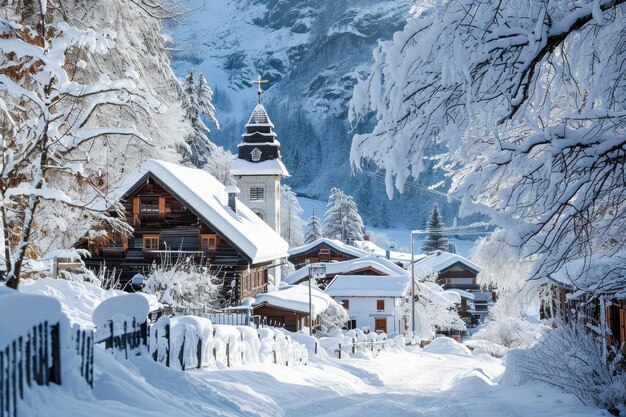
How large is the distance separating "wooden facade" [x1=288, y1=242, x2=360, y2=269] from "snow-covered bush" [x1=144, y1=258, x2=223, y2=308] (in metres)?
46.3

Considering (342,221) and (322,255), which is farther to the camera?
(342,221)

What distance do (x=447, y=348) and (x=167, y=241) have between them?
21.6m

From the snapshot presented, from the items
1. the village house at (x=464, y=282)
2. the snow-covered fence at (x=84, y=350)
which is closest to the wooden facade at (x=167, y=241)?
the snow-covered fence at (x=84, y=350)

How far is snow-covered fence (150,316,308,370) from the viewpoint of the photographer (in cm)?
1173

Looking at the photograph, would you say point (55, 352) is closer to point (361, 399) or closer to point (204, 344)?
point (204, 344)

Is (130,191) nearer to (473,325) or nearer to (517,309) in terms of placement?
(517,309)

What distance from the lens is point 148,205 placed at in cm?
3466

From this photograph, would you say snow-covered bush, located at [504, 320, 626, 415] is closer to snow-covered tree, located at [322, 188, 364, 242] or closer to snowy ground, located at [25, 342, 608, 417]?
snowy ground, located at [25, 342, 608, 417]

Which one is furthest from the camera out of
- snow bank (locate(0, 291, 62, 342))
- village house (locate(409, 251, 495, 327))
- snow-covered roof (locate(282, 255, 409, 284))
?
village house (locate(409, 251, 495, 327))

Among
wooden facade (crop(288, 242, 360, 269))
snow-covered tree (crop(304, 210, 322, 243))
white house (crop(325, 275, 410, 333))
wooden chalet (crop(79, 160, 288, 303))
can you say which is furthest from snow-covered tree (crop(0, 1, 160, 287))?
snow-covered tree (crop(304, 210, 322, 243))

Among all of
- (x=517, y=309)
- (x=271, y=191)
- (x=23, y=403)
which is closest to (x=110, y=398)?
(x=23, y=403)

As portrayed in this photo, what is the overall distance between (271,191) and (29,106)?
46.7m

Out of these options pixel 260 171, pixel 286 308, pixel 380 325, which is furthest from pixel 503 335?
pixel 260 171

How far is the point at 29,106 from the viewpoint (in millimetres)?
14117
